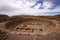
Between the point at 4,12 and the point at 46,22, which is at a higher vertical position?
the point at 4,12

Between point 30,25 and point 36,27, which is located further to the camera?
point 30,25

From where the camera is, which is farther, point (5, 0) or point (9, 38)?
point (5, 0)

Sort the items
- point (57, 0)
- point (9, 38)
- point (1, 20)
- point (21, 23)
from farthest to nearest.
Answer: point (21, 23) < point (1, 20) < point (57, 0) < point (9, 38)

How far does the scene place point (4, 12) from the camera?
12.1ft

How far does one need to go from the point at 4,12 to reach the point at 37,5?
3.10ft

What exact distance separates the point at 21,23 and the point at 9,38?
38.3 inches

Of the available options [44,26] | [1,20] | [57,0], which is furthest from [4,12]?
[57,0]

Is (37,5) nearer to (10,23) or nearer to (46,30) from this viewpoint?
(46,30)

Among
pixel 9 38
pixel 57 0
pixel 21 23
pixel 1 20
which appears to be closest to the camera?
pixel 9 38

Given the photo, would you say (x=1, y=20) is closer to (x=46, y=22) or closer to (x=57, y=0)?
(x=46, y=22)

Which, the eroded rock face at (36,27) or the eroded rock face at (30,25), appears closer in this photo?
the eroded rock face at (30,25)

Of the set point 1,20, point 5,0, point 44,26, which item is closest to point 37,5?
point 44,26

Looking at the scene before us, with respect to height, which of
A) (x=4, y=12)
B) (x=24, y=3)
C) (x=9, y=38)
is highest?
(x=24, y=3)

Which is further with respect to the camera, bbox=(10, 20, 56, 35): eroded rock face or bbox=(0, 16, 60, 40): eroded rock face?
bbox=(10, 20, 56, 35): eroded rock face
